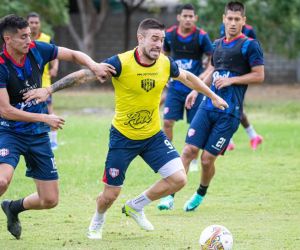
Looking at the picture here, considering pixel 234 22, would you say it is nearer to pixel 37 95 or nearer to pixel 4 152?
pixel 37 95

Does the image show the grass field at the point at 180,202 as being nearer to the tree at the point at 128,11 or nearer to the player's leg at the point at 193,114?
the player's leg at the point at 193,114

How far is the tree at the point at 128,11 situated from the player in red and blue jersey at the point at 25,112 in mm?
25231

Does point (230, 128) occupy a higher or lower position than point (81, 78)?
lower

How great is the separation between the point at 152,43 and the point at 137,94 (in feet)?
1.85

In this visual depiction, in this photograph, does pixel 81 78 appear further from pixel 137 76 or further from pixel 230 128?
pixel 230 128

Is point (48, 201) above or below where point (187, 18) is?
below

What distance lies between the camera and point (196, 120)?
1039 cm

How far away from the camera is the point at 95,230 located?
28.9 ft

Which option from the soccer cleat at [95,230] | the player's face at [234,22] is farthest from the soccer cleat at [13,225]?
the player's face at [234,22]

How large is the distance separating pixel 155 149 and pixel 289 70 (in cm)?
2805

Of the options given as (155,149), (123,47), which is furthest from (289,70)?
(155,149)

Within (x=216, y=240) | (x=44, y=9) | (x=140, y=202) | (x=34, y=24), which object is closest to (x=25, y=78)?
(x=140, y=202)

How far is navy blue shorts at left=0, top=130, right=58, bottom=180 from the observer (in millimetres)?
8289

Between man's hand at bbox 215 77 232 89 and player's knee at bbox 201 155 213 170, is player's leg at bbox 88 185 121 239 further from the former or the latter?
man's hand at bbox 215 77 232 89
